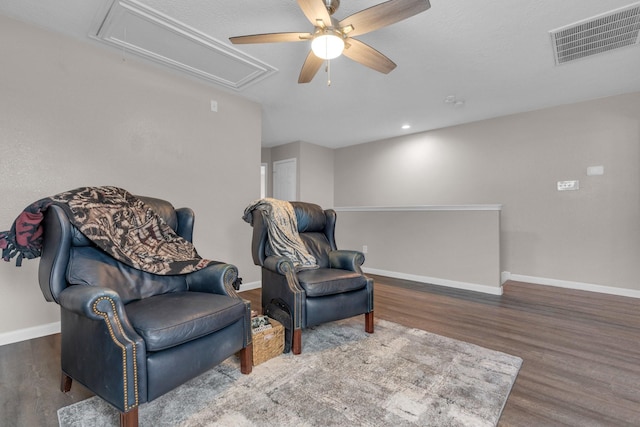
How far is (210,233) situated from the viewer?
3.46 metres

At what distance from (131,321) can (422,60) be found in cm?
310

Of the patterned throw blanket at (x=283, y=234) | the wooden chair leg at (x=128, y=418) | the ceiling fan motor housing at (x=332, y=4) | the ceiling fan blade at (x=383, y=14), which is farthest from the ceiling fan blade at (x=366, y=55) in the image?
the wooden chair leg at (x=128, y=418)

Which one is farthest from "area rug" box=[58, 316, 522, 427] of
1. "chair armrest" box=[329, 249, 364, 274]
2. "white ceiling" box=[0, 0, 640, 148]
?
"white ceiling" box=[0, 0, 640, 148]

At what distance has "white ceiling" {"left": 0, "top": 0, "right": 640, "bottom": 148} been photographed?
215 cm

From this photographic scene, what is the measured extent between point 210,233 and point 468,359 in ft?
9.16

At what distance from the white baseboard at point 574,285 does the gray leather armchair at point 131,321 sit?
3819mm

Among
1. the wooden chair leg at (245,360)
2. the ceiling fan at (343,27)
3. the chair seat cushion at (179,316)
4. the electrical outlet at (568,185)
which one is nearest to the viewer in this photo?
the chair seat cushion at (179,316)

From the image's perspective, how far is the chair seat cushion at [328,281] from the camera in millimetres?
2121

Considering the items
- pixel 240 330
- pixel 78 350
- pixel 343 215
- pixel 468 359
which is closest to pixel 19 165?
pixel 78 350

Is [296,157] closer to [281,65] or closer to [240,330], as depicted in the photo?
[281,65]

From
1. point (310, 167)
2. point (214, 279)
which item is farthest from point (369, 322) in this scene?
point (310, 167)

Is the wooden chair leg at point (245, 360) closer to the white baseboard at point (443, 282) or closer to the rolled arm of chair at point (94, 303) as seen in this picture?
the rolled arm of chair at point (94, 303)

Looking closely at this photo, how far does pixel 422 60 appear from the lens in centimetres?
288

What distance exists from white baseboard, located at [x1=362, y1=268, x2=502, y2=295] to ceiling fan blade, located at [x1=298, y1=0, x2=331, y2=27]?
3462 mm
